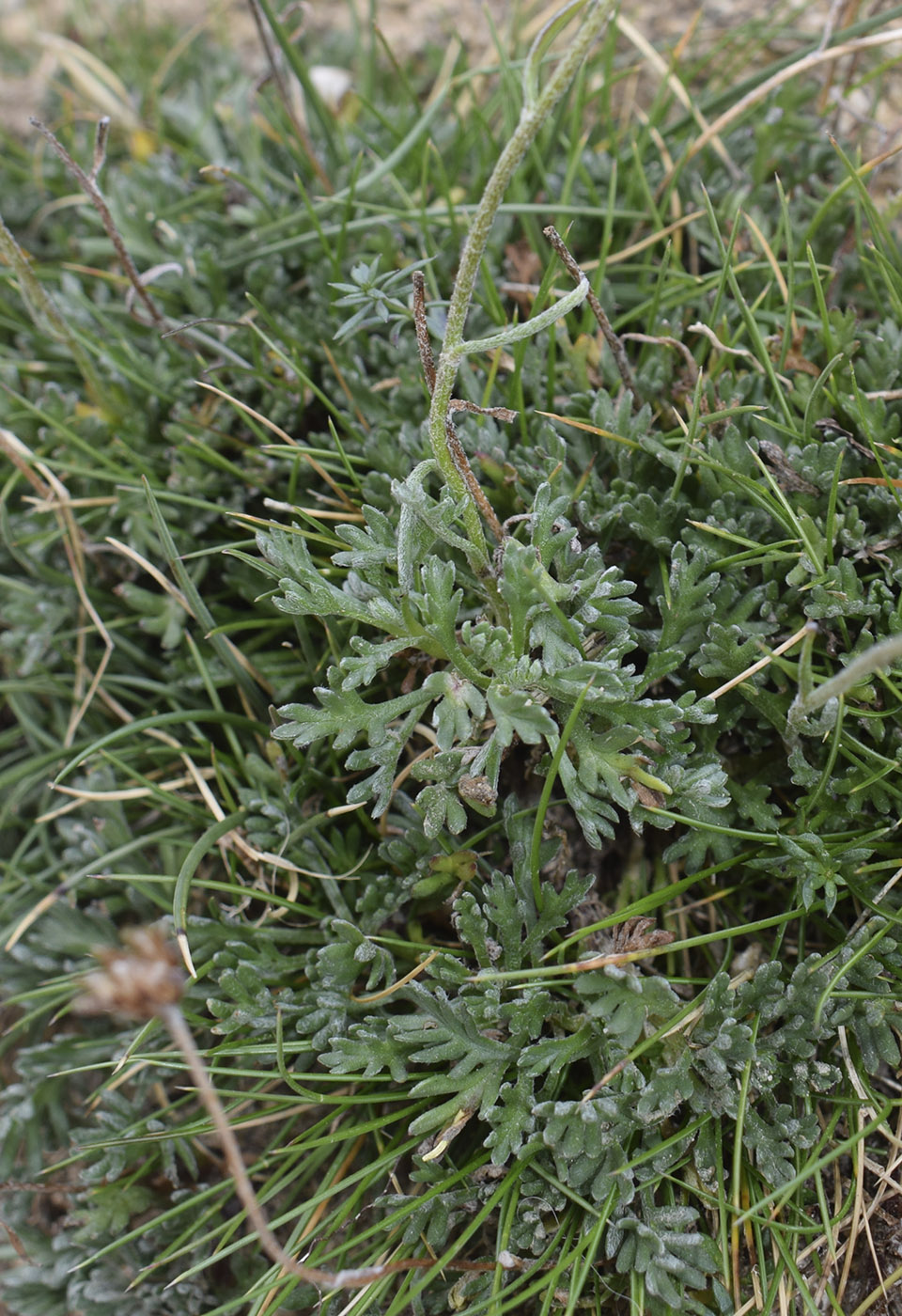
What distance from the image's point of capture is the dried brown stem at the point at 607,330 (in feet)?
6.85

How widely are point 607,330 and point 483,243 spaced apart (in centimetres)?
68

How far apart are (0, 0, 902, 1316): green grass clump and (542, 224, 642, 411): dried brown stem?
0.03 meters

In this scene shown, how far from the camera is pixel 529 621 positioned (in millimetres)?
2088

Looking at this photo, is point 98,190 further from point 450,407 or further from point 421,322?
point 450,407

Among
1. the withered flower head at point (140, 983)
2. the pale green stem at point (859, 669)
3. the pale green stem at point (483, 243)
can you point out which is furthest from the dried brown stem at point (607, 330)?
the withered flower head at point (140, 983)

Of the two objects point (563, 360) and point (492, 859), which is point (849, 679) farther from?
point (563, 360)

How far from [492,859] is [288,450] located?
1.15 meters

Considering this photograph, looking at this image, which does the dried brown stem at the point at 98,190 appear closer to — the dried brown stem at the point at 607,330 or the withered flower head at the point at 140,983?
the dried brown stem at the point at 607,330

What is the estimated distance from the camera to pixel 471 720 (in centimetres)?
203

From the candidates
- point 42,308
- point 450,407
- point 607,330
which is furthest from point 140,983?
point 42,308

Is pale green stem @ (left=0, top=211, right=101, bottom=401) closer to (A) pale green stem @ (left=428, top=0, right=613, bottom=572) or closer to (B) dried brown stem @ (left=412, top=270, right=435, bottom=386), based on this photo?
(B) dried brown stem @ (left=412, top=270, right=435, bottom=386)

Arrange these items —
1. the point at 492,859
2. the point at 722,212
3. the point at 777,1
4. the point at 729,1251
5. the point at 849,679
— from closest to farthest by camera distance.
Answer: the point at 849,679, the point at 729,1251, the point at 492,859, the point at 722,212, the point at 777,1

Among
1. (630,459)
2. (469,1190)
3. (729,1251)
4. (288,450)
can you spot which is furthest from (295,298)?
(729,1251)

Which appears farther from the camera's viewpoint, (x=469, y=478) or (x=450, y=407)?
(x=469, y=478)
